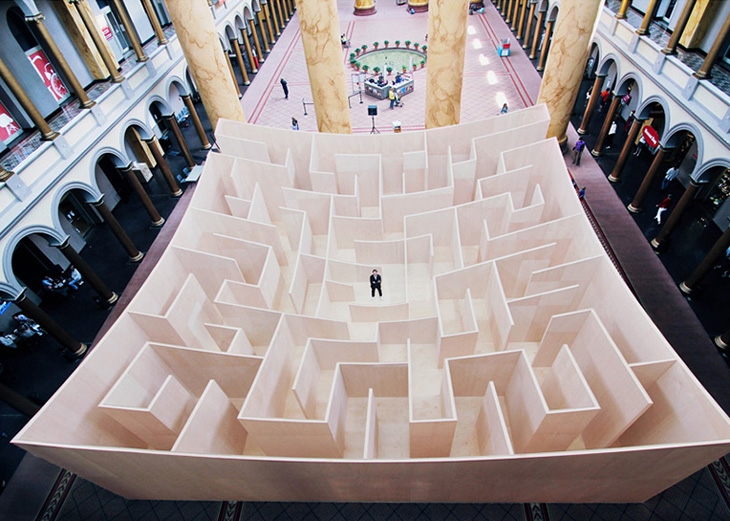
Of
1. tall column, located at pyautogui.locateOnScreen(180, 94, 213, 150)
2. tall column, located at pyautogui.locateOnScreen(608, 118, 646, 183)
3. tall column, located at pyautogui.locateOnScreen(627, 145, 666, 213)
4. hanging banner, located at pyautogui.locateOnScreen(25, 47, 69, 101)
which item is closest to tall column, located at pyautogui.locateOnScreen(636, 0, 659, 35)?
tall column, located at pyautogui.locateOnScreen(608, 118, 646, 183)

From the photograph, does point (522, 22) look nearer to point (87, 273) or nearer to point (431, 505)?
point (87, 273)

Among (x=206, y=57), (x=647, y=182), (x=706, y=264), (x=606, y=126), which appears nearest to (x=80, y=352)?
(x=206, y=57)

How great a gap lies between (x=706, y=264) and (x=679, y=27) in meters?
6.72

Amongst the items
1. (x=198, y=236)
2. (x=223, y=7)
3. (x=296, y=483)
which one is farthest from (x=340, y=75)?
(x=223, y=7)

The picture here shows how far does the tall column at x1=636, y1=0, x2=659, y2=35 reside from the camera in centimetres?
1235

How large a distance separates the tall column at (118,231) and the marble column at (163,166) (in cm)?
288

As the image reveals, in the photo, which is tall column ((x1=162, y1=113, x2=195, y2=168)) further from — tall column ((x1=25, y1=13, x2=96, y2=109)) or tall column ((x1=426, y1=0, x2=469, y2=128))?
tall column ((x1=426, y1=0, x2=469, y2=128))

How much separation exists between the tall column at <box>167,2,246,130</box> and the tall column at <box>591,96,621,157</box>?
1312 centimetres

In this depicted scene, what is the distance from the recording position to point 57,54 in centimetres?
1133

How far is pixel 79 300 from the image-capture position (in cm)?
1265

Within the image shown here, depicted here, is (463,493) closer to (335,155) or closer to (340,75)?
(335,155)

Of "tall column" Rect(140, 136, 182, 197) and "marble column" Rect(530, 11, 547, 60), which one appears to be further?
"marble column" Rect(530, 11, 547, 60)

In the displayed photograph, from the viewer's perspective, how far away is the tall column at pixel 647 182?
12.0m

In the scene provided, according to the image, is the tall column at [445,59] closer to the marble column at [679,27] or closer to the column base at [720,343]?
the marble column at [679,27]
